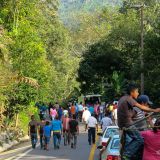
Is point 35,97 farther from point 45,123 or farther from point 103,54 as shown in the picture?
point 103,54

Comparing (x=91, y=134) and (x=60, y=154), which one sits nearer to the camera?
(x=60, y=154)

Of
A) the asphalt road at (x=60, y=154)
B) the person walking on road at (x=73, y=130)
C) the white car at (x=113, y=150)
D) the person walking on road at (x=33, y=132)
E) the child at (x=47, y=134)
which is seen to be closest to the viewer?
the white car at (x=113, y=150)

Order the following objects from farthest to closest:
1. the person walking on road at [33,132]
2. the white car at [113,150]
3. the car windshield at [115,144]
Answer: the person walking on road at [33,132] < the car windshield at [115,144] < the white car at [113,150]

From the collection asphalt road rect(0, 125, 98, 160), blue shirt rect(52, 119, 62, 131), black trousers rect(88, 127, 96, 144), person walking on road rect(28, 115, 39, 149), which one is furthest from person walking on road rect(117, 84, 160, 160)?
person walking on road rect(28, 115, 39, 149)

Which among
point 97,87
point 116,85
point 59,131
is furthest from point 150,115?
point 97,87

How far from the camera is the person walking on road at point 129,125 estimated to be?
8.78 metres

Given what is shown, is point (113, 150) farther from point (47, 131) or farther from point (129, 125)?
point (47, 131)

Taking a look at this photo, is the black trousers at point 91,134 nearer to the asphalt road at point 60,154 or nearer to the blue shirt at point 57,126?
the asphalt road at point 60,154

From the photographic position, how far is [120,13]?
6372cm

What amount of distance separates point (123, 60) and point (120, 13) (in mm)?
13784

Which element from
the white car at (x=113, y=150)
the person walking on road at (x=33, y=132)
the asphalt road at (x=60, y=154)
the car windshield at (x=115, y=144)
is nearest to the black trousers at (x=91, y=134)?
the asphalt road at (x=60, y=154)

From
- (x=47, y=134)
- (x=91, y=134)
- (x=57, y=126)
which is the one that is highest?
(x=57, y=126)

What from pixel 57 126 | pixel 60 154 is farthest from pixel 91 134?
pixel 60 154

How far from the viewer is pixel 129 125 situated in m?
9.33
